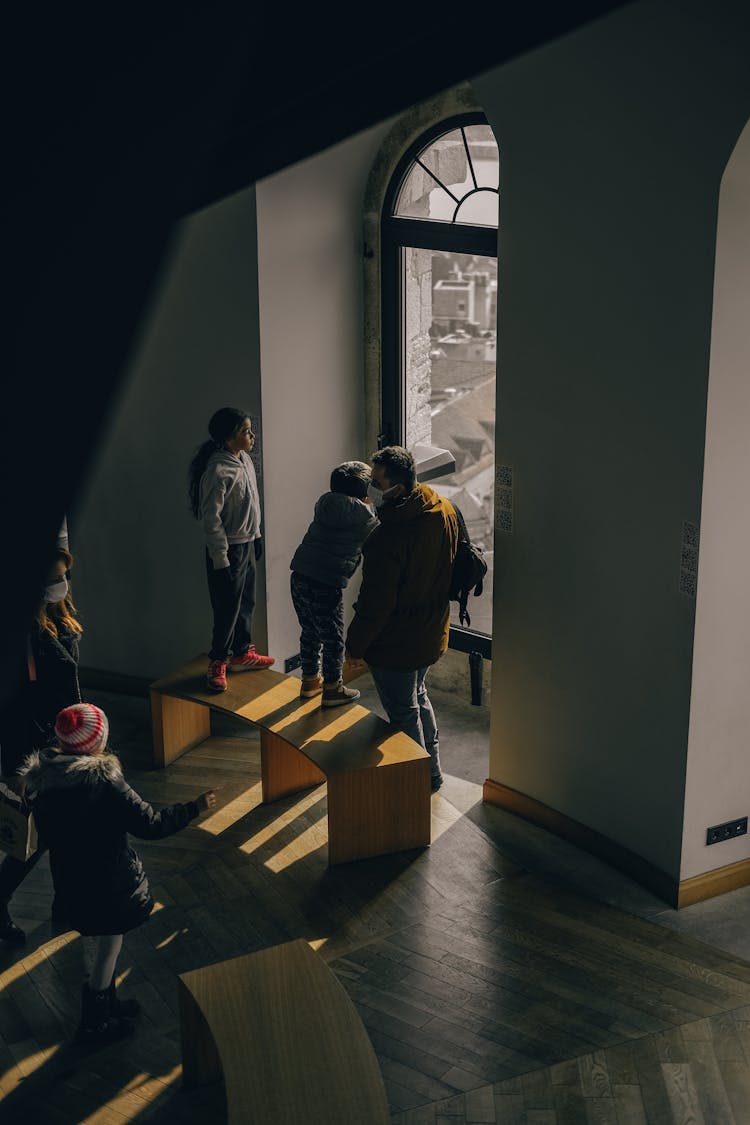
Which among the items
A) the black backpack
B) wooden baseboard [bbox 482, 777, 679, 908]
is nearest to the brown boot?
the black backpack

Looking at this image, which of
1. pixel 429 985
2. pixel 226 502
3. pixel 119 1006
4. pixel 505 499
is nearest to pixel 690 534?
pixel 505 499

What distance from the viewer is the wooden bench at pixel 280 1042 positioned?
12.0 ft

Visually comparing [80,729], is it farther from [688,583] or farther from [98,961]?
[688,583]

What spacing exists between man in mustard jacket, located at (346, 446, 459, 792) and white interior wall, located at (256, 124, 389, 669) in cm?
147

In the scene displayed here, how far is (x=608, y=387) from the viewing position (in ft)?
17.4

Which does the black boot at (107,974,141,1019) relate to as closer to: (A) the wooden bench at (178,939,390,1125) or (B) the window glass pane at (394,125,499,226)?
(A) the wooden bench at (178,939,390,1125)

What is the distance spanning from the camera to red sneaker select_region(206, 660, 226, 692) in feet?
21.9

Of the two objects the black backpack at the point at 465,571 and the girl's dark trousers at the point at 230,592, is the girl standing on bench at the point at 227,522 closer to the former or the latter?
the girl's dark trousers at the point at 230,592

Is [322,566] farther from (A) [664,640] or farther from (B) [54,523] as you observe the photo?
(B) [54,523]

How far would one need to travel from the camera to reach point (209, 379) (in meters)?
7.23

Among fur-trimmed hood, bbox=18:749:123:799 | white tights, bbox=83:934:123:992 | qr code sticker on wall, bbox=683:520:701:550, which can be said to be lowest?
white tights, bbox=83:934:123:992

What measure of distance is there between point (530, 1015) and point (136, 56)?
15.2 feet

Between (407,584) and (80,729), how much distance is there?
2.15m

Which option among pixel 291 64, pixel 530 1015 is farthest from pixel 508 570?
pixel 291 64
